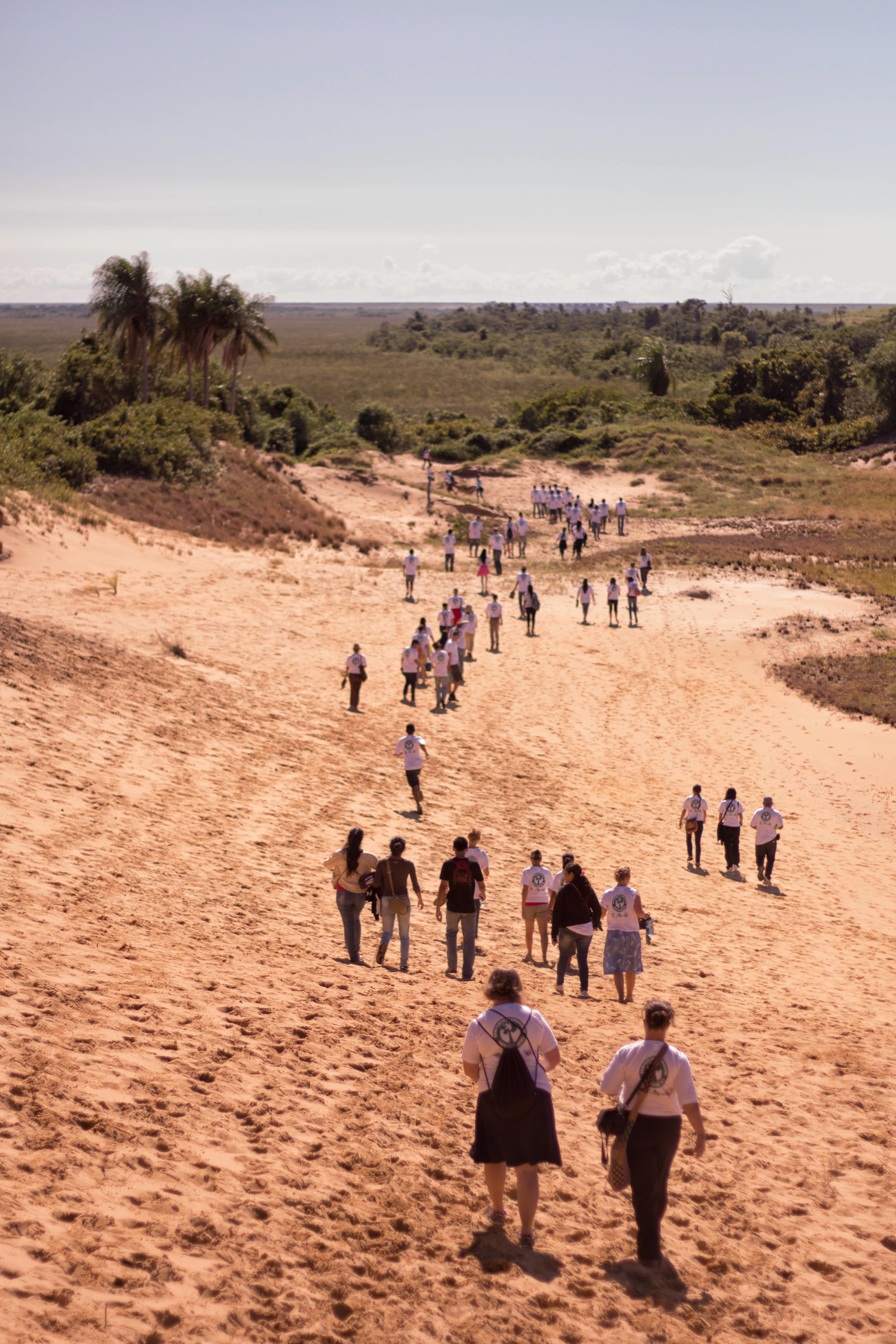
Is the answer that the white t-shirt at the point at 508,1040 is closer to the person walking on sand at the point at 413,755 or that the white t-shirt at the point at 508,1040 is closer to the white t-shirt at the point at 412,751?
the person walking on sand at the point at 413,755

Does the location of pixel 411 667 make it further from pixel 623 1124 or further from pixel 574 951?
pixel 623 1124

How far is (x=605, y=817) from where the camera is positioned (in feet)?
53.6

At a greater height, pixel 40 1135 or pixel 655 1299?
pixel 40 1135

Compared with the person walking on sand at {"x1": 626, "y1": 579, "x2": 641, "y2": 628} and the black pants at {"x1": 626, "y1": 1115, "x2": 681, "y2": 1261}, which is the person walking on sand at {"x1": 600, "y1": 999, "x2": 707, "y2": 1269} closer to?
the black pants at {"x1": 626, "y1": 1115, "x2": 681, "y2": 1261}

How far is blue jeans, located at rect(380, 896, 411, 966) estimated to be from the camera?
9.56m

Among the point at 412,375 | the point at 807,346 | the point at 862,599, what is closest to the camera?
the point at 862,599

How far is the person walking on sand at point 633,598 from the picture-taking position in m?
28.9

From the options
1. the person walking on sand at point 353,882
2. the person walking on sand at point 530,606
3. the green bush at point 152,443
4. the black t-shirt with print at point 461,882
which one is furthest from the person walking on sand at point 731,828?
the green bush at point 152,443

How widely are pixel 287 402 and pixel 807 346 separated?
4069 centimetres

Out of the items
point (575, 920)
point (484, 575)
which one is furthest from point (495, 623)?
point (575, 920)

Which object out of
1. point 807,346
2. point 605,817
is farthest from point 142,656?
point 807,346

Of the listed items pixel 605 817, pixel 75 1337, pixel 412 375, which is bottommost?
pixel 605 817

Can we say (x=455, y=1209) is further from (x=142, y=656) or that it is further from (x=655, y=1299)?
(x=142, y=656)

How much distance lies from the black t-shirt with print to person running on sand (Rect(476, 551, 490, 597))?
21.1 m
